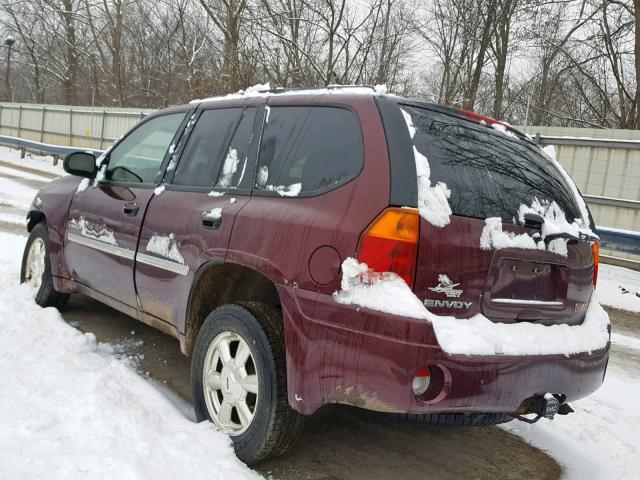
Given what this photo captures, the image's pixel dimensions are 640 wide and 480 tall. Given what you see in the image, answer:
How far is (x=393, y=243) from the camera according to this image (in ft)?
7.68

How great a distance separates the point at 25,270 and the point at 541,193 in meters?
4.31

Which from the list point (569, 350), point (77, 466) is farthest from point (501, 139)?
point (77, 466)

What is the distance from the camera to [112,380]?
10.9 feet

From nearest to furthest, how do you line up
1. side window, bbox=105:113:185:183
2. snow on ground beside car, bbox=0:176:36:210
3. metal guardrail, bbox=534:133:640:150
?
1. side window, bbox=105:113:185:183
2. metal guardrail, bbox=534:133:640:150
3. snow on ground beside car, bbox=0:176:36:210

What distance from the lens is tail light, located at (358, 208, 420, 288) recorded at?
234 cm

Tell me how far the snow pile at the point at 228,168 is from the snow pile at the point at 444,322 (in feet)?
3.59

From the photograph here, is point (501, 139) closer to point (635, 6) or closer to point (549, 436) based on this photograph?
point (549, 436)

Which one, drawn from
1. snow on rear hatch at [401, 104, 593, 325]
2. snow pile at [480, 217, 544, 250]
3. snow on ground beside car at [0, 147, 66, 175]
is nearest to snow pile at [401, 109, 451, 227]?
snow on rear hatch at [401, 104, 593, 325]

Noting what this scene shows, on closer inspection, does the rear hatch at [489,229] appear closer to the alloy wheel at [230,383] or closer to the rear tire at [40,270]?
the alloy wheel at [230,383]

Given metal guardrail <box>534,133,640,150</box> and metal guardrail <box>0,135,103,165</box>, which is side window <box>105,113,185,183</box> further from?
metal guardrail <box>0,135,103,165</box>

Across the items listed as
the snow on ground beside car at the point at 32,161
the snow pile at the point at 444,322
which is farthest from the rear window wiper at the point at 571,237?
the snow on ground beside car at the point at 32,161

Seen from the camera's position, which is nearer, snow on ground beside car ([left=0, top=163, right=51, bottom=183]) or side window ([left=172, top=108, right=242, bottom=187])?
side window ([left=172, top=108, right=242, bottom=187])

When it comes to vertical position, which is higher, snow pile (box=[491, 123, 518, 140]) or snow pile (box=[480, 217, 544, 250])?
snow pile (box=[491, 123, 518, 140])

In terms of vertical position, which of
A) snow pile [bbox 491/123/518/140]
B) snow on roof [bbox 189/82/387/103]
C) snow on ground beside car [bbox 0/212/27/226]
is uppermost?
snow on roof [bbox 189/82/387/103]
